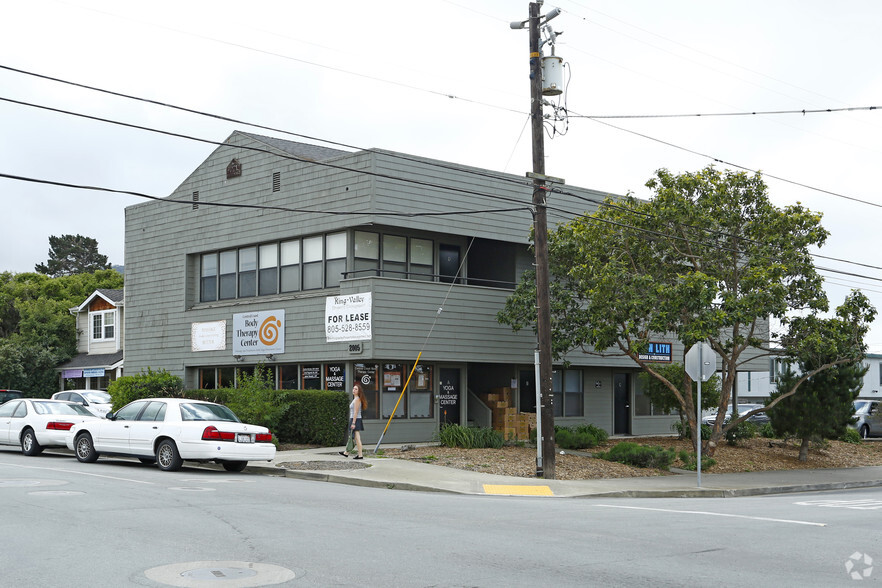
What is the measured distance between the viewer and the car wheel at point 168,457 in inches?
709

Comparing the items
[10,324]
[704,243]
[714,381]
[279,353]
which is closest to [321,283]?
[279,353]

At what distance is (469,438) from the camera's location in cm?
2370

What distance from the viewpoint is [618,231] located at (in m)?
24.1

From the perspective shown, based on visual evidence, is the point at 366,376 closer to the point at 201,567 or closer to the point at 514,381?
the point at 514,381

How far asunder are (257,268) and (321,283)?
3.15 metres

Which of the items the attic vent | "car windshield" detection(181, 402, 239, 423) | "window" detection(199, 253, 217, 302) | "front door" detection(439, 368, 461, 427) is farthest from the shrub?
"car windshield" detection(181, 402, 239, 423)

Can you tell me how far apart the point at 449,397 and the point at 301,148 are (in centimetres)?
964

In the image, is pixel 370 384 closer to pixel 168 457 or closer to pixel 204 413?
pixel 204 413

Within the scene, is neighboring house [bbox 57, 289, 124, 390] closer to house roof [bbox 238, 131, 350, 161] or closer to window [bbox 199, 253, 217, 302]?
window [bbox 199, 253, 217, 302]

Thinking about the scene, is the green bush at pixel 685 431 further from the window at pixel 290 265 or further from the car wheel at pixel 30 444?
the car wheel at pixel 30 444

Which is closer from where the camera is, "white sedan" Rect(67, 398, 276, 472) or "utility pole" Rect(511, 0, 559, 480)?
"white sedan" Rect(67, 398, 276, 472)

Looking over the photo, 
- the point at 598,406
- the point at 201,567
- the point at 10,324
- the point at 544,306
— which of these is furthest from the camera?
the point at 10,324

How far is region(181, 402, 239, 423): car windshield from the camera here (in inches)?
716

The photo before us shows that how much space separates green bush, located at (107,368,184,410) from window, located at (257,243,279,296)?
153 inches
